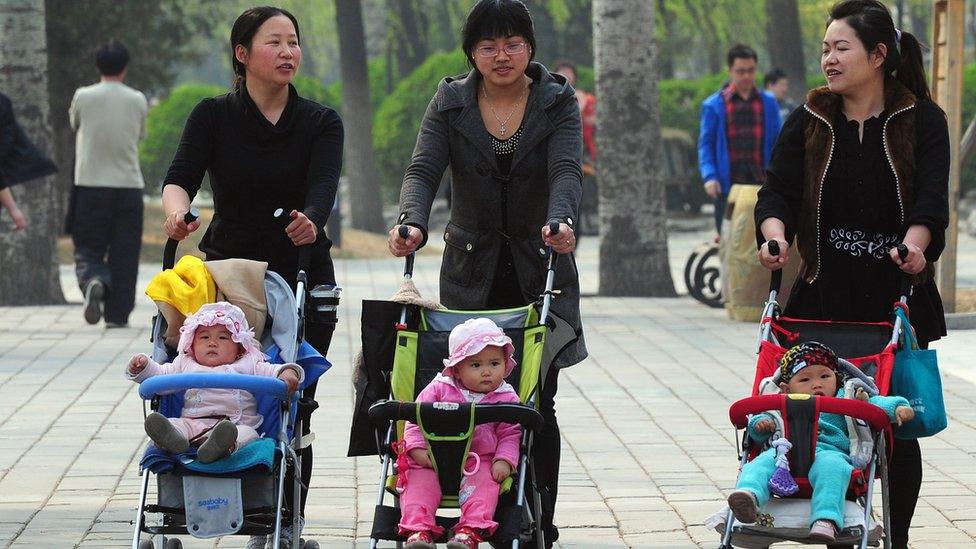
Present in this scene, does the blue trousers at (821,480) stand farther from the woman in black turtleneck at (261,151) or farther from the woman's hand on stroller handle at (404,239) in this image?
the woman in black turtleneck at (261,151)

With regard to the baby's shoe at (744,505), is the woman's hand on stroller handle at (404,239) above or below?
above

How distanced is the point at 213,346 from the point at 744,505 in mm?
1707

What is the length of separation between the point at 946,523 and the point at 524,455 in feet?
6.72

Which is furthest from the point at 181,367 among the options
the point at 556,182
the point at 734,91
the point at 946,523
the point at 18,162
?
the point at 734,91

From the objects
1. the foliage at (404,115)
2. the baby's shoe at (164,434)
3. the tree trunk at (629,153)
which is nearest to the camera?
the baby's shoe at (164,434)

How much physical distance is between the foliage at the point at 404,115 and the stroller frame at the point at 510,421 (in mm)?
23259

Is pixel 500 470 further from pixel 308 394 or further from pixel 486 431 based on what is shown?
pixel 308 394

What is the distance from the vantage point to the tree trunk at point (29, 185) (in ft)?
46.9

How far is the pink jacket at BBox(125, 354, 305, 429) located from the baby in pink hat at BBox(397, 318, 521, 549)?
0.47m

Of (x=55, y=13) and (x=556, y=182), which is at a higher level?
(x=55, y=13)

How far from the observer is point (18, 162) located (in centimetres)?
1207

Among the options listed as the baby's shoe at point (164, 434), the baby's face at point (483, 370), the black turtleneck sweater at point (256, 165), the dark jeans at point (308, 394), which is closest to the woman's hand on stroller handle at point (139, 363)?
the baby's shoe at point (164, 434)

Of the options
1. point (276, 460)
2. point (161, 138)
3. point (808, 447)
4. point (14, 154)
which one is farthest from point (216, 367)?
point (161, 138)

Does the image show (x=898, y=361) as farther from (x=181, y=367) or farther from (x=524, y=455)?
(x=181, y=367)
